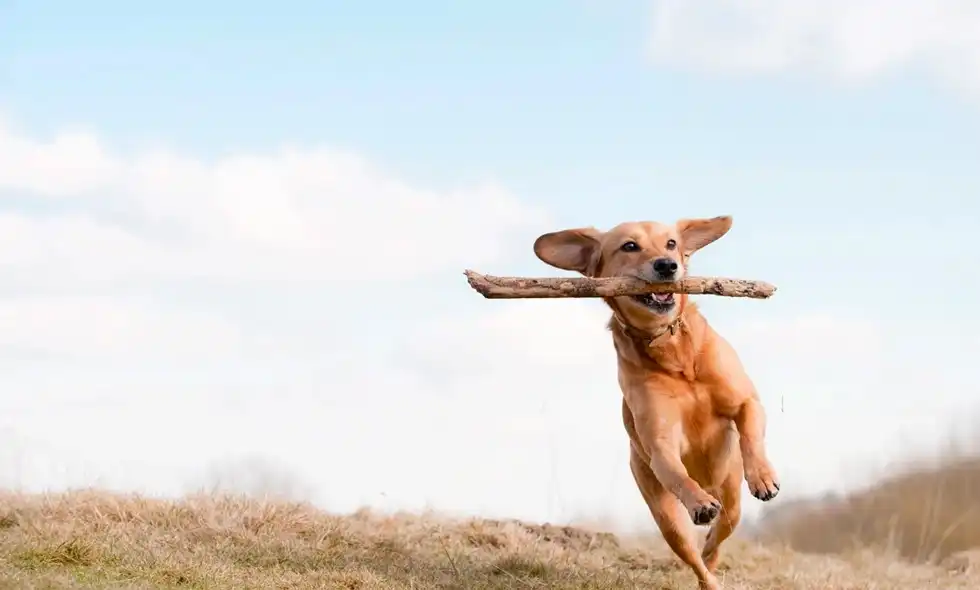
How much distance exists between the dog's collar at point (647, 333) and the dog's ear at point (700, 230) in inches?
31.7

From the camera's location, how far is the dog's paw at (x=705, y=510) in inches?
288

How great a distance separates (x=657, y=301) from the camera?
26.0ft

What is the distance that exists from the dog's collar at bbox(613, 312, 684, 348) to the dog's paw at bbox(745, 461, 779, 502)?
992 mm

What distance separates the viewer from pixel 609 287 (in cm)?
795

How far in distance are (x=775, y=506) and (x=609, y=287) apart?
23.7 ft

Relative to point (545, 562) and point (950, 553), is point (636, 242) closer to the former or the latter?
point (545, 562)

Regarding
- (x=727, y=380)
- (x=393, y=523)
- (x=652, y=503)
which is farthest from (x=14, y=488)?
(x=727, y=380)

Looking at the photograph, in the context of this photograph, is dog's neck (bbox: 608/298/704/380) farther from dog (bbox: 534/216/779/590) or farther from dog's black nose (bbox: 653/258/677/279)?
dog's black nose (bbox: 653/258/677/279)

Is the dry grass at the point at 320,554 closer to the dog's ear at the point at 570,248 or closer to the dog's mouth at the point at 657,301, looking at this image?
the dog's mouth at the point at 657,301

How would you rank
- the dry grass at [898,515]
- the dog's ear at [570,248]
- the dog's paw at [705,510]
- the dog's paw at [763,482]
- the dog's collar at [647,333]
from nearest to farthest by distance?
the dog's paw at [705,510]
the dog's paw at [763,482]
the dog's collar at [647,333]
the dog's ear at [570,248]
the dry grass at [898,515]

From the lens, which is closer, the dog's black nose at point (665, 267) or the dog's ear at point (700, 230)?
the dog's black nose at point (665, 267)

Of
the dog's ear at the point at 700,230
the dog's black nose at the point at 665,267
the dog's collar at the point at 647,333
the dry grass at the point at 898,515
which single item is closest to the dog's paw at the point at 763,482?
the dog's collar at the point at 647,333

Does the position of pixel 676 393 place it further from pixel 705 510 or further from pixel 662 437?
pixel 705 510

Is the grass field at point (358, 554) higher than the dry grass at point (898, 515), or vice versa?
the dry grass at point (898, 515)
